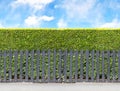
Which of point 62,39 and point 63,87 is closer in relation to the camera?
point 63,87

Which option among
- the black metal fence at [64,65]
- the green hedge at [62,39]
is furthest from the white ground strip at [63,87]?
the green hedge at [62,39]

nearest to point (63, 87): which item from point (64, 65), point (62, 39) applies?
point (64, 65)

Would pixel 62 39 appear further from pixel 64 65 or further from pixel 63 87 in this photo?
pixel 63 87

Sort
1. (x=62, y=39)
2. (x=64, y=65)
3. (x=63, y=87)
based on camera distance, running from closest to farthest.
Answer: (x=63, y=87), (x=64, y=65), (x=62, y=39)

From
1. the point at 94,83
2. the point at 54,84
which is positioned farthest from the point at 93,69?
the point at 54,84

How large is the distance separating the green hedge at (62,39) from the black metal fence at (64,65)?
25cm

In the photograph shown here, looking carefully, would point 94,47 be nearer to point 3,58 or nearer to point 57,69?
point 57,69

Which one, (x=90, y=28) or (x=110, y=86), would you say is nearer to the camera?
(x=110, y=86)

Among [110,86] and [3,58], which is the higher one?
[3,58]

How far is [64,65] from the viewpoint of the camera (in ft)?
54.4

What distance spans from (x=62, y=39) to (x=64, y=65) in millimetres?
1033

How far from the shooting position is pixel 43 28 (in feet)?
55.7

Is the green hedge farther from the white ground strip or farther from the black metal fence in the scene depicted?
the white ground strip

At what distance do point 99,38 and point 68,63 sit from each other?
158cm
